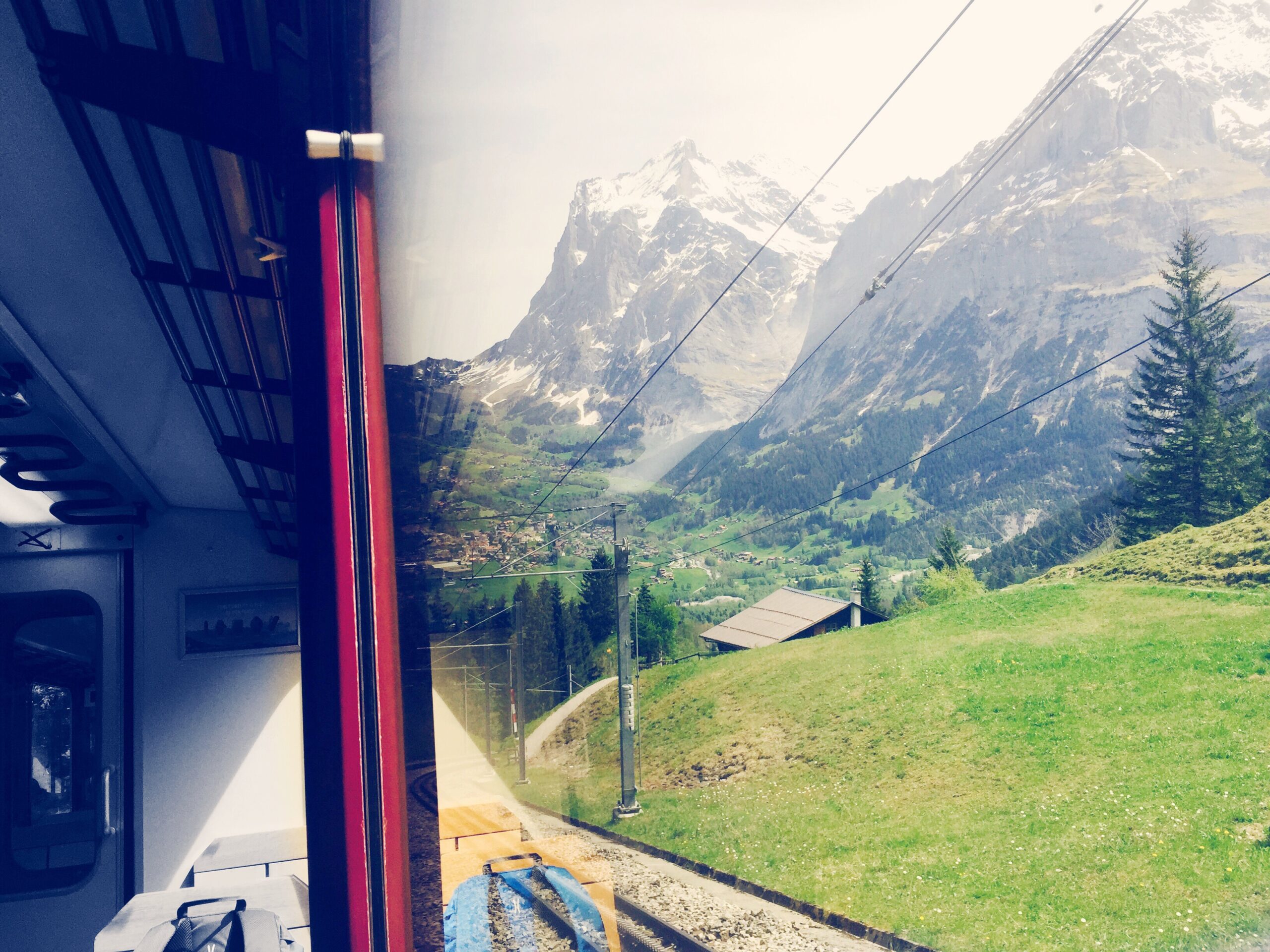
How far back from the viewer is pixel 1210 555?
1537 cm

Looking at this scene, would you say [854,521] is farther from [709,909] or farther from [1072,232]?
[709,909]

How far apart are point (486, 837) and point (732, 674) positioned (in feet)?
61.8

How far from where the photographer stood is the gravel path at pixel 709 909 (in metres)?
7.78

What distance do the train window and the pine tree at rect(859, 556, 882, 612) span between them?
21.7 metres

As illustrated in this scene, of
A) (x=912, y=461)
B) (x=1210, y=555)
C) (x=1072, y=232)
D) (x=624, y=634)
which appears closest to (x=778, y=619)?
(x=1210, y=555)

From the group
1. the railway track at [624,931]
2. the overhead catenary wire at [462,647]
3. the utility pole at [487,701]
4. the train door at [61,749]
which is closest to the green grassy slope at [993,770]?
the railway track at [624,931]

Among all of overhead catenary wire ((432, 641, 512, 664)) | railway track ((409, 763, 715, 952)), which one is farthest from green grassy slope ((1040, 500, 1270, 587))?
overhead catenary wire ((432, 641, 512, 664))

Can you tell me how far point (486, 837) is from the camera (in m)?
2.52

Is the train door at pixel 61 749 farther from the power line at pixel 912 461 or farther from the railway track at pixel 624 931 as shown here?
the power line at pixel 912 461

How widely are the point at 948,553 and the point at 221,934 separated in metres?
25.8

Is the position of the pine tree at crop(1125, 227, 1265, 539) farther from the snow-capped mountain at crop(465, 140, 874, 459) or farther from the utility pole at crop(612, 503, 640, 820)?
the snow-capped mountain at crop(465, 140, 874, 459)

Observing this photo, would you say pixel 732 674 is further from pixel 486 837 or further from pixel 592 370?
pixel 486 837

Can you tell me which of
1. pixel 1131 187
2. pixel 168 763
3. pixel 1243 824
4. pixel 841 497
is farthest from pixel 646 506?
pixel 168 763

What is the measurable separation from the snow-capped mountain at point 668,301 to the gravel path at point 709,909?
47.8 feet
